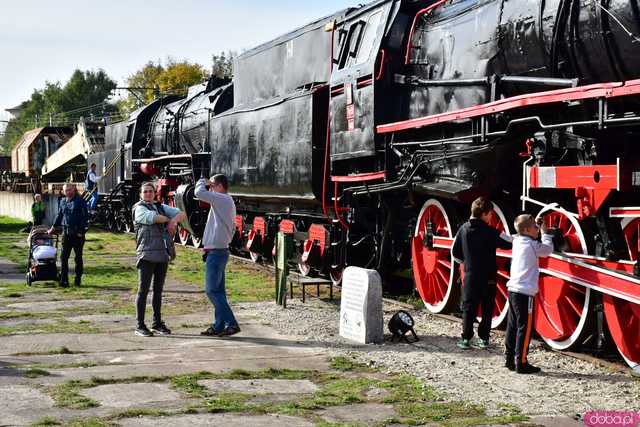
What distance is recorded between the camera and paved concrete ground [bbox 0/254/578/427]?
18.9 feet

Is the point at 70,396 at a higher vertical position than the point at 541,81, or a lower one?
lower

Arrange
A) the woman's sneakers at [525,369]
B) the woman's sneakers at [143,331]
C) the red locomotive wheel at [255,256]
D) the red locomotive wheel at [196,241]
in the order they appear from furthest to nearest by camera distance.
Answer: the red locomotive wheel at [196,241]
the red locomotive wheel at [255,256]
the woman's sneakers at [143,331]
the woman's sneakers at [525,369]

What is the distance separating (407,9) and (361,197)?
2.47 metres

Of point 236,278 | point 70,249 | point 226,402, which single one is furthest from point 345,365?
point 70,249

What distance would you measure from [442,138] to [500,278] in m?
1.66

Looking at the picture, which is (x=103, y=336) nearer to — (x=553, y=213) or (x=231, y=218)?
(x=231, y=218)

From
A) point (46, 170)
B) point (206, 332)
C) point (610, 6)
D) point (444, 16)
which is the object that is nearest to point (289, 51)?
point (444, 16)

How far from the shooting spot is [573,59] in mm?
7777

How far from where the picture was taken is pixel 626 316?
24.0ft

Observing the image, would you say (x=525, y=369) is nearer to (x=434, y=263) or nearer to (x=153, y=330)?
(x=434, y=263)

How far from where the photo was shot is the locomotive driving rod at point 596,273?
689cm

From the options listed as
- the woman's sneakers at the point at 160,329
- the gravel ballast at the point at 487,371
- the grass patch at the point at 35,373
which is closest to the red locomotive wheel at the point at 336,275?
the gravel ballast at the point at 487,371

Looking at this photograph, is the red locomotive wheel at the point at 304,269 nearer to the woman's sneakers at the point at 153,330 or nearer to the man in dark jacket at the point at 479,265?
the woman's sneakers at the point at 153,330

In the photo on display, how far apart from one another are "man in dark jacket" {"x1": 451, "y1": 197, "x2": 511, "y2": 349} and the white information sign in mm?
822
